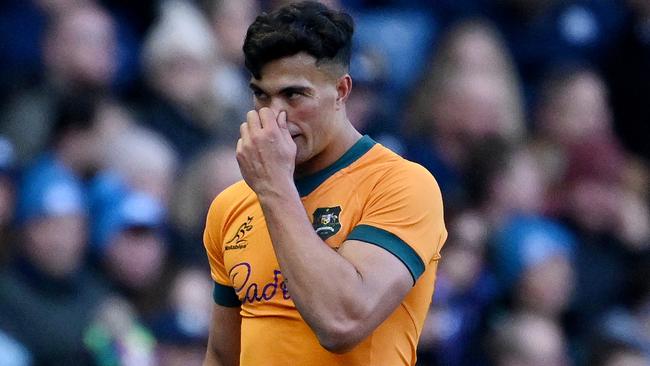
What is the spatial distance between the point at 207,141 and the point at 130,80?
494 millimetres

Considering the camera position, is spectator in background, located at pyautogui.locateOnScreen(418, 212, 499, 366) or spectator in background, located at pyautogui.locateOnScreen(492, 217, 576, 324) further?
spectator in background, located at pyautogui.locateOnScreen(492, 217, 576, 324)

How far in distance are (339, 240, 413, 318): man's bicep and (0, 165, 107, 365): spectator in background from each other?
8.59ft

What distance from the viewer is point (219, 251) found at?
4078 millimetres

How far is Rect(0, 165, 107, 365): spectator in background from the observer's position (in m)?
5.87

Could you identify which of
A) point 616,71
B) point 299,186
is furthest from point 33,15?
point 616,71

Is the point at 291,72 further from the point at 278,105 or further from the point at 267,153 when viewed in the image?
the point at 267,153

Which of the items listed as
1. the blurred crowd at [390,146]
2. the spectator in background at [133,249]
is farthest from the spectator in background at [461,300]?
the spectator in background at [133,249]

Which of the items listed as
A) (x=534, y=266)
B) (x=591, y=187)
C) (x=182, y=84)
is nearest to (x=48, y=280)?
(x=182, y=84)

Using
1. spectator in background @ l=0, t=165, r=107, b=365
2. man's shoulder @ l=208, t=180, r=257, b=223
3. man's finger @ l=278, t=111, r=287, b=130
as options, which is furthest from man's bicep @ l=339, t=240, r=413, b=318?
spectator in background @ l=0, t=165, r=107, b=365

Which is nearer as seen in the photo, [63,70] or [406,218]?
[406,218]

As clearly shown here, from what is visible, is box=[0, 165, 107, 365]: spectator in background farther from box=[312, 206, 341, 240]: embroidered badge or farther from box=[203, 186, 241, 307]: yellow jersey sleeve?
box=[312, 206, 341, 240]: embroidered badge

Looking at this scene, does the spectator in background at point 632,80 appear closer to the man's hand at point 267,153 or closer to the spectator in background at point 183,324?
the spectator in background at point 183,324

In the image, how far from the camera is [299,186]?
388 centimetres

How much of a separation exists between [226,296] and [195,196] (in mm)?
2827
